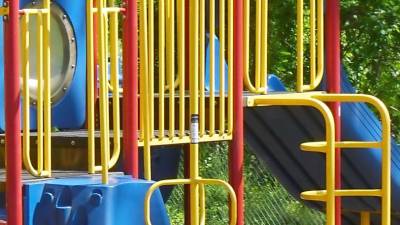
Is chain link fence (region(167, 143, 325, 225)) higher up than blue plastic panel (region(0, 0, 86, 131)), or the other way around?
blue plastic panel (region(0, 0, 86, 131))

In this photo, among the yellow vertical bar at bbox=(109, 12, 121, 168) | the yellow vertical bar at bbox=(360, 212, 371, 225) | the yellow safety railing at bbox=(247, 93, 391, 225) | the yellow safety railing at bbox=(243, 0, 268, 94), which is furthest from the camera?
the yellow vertical bar at bbox=(360, 212, 371, 225)

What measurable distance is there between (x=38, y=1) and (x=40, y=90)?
0.96 meters

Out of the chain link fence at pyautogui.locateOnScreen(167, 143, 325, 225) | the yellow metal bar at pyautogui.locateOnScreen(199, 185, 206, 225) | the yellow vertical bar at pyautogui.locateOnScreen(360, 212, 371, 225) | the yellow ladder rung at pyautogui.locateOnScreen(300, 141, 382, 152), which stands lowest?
the chain link fence at pyautogui.locateOnScreen(167, 143, 325, 225)

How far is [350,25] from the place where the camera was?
972 cm

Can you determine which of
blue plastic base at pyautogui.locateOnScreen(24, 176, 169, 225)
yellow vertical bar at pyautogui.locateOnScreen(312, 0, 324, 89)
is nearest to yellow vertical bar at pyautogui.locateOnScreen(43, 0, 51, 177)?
blue plastic base at pyautogui.locateOnScreen(24, 176, 169, 225)

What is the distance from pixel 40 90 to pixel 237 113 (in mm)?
1246

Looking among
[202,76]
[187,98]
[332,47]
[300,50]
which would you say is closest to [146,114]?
[202,76]

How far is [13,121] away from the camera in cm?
441

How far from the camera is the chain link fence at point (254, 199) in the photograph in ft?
37.2

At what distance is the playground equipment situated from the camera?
461cm

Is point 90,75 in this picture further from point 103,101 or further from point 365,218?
point 365,218

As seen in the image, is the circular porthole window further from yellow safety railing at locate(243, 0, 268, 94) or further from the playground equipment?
yellow safety railing at locate(243, 0, 268, 94)

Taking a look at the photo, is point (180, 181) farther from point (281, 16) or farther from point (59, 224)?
point (281, 16)

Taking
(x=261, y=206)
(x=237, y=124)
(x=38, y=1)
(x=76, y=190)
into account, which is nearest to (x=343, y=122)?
(x=237, y=124)
